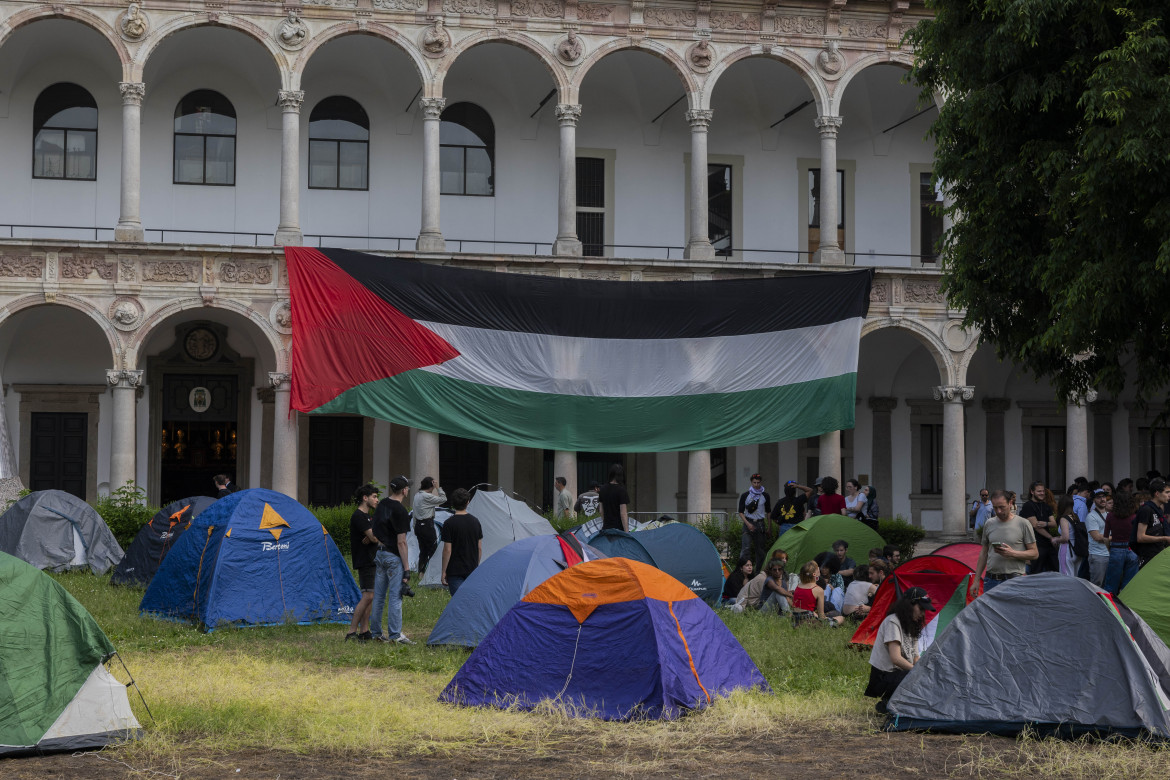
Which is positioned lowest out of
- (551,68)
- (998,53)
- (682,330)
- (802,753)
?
(802,753)

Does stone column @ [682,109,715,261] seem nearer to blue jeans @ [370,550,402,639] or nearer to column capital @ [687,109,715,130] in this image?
column capital @ [687,109,715,130]

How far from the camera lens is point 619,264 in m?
24.9

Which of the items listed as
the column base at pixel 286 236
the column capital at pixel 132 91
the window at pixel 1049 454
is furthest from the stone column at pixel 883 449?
the column capital at pixel 132 91

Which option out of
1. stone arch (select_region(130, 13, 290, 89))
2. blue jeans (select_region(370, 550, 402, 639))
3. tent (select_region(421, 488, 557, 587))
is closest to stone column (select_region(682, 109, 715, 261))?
stone arch (select_region(130, 13, 290, 89))

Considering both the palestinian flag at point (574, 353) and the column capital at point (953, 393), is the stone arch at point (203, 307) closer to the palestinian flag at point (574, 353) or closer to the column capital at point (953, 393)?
the palestinian flag at point (574, 353)

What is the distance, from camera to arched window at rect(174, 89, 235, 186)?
26.4 meters

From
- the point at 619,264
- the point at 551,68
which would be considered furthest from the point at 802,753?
the point at 551,68

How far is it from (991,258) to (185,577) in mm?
9715

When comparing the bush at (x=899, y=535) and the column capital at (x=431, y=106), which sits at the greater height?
the column capital at (x=431, y=106)

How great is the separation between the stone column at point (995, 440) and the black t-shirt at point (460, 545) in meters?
19.6

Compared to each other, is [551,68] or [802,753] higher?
[551,68]

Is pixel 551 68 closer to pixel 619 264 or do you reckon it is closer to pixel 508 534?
pixel 619 264

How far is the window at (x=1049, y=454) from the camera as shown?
3067cm

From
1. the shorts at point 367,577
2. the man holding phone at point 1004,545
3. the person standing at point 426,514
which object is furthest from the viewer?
the person standing at point 426,514
